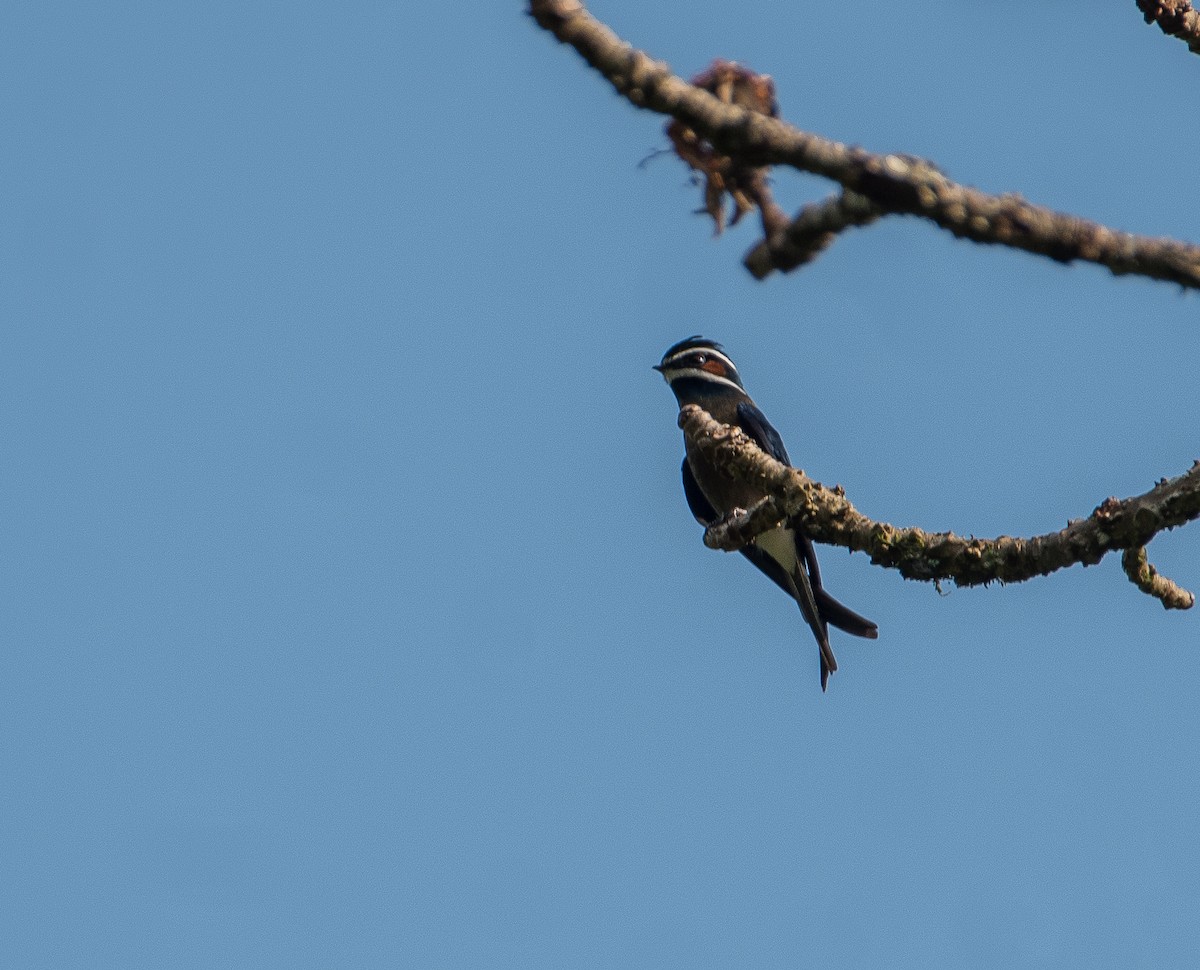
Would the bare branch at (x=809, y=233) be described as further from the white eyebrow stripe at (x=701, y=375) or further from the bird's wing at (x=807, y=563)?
the white eyebrow stripe at (x=701, y=375)

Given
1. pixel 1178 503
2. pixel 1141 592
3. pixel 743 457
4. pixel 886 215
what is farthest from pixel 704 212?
pixel 1141 592

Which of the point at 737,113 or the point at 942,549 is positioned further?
the point at 942,549

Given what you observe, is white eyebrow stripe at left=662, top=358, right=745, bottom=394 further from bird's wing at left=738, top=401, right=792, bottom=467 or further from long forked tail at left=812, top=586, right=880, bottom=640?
long forked tail at left=812, top=586, right=880, bottom=640

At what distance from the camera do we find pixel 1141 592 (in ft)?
20.0

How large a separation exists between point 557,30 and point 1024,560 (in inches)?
106

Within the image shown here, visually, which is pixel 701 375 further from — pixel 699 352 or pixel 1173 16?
pixel 1173 16

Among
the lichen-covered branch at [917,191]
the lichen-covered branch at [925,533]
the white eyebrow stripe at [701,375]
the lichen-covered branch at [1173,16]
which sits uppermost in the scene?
the white eyebrow stripe at [701,375]

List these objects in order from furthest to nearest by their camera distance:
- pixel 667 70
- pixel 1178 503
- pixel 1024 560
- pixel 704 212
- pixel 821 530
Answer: pixel 821 530, pixel 1024 560, pixel 1178 503, pixel 704 212, pixel 667 70

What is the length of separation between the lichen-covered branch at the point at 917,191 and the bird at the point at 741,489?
6.97 metres

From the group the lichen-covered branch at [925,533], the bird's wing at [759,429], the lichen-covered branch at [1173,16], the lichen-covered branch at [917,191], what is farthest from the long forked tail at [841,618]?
the lichen-covered branch at [917,191]

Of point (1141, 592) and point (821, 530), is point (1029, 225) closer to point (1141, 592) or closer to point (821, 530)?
point (821, 530)

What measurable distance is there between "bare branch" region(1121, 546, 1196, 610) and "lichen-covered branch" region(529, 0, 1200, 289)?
3053mm

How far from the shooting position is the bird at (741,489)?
10.6m

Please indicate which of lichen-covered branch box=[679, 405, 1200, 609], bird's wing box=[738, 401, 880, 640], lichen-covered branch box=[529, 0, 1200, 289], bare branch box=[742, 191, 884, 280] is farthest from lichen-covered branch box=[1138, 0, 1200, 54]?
bird's wing box=[738, 401, 880, 640]
